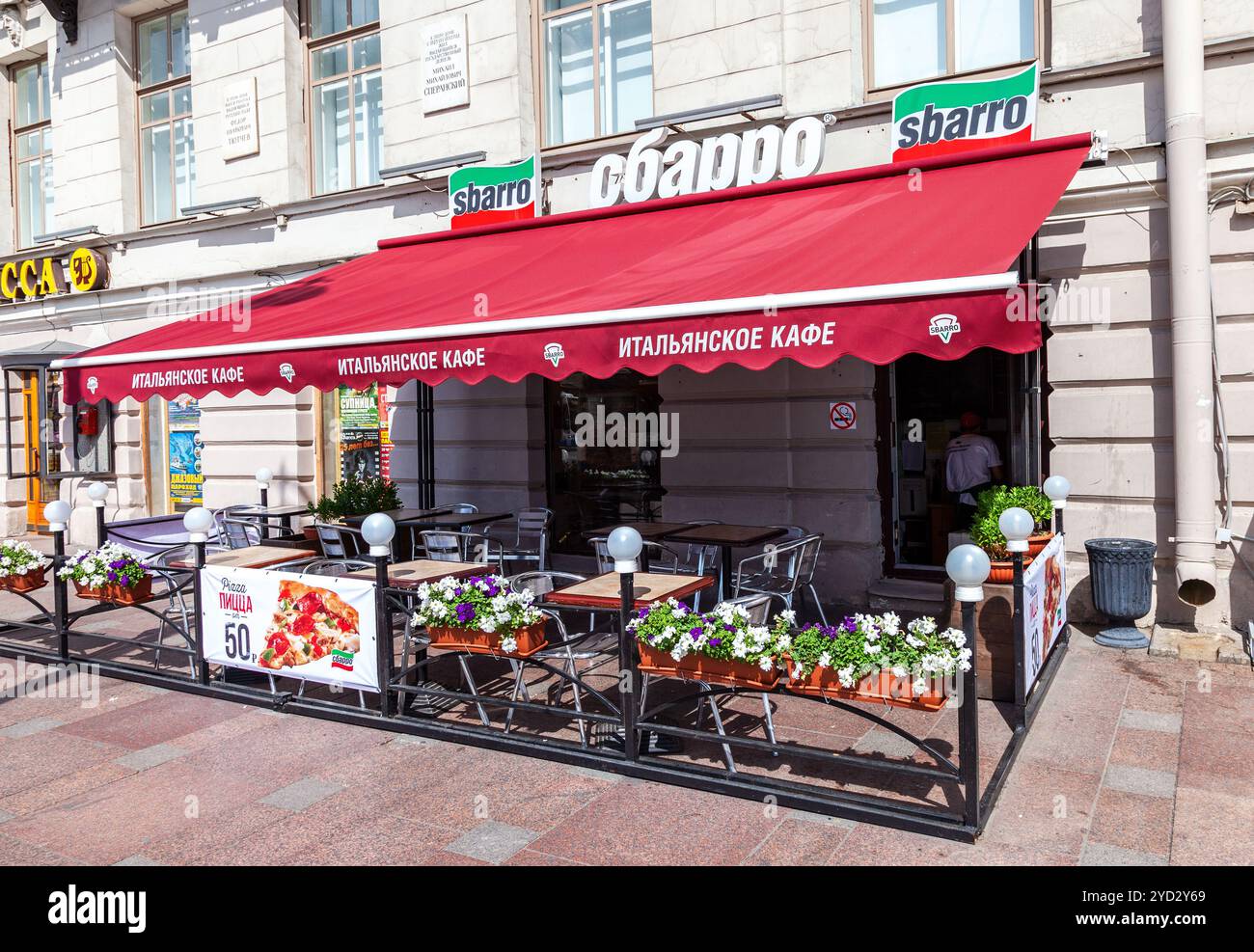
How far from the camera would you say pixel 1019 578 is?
5289mm

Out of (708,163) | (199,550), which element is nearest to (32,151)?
(708,163)

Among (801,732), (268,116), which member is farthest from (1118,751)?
(268,116)

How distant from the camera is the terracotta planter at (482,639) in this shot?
5.36 m

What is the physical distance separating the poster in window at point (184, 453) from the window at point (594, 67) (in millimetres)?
6593

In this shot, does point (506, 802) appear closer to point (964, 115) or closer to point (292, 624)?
point (292, 624)

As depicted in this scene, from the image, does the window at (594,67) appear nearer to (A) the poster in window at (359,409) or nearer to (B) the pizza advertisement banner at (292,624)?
(A) the poster in window at (359,409)

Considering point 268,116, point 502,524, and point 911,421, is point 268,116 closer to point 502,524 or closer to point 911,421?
point 502,524

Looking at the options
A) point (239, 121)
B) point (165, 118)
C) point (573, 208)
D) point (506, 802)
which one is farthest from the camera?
point (165, 118)

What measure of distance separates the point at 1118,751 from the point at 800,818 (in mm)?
2038

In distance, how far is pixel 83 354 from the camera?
27.1 ft

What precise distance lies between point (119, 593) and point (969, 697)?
19.4 ft

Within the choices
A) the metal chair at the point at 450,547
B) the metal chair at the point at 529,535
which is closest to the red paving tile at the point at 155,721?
the metal chair at the point at 450,547

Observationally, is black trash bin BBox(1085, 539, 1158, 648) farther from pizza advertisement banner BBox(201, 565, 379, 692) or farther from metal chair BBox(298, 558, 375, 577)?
metal chair BBox(298, 558, 375, 577)

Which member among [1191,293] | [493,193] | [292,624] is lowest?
[292,624]
